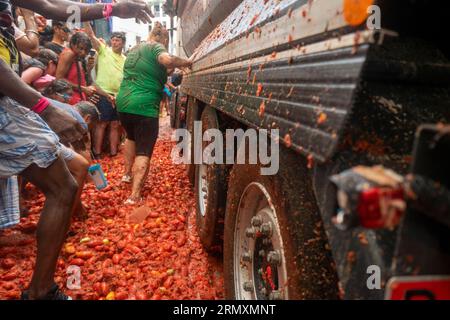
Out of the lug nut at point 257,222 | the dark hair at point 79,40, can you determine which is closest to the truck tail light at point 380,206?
the lug nut at point 257,222

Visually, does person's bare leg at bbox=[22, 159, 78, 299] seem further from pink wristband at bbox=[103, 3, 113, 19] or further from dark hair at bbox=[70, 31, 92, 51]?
dark hair at bbox=[70, 31, 92, 51]

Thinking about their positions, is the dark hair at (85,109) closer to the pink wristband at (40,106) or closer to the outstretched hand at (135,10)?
the outstretched hand at (135,10)

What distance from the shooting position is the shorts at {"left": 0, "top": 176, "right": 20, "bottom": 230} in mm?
2146

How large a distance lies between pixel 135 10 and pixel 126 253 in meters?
2.22

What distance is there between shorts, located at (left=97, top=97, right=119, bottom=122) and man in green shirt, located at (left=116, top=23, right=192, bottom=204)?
2.09 m

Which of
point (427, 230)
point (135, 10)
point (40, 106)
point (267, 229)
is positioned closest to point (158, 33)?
point (135, 10)

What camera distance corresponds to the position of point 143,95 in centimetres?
389

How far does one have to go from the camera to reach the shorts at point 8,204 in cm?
215

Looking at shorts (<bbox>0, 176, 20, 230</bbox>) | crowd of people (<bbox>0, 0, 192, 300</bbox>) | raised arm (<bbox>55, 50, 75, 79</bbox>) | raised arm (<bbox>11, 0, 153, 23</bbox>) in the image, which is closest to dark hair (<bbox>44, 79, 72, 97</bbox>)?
crowd of people (<bbox>0, 0, 192, 300</bbox>)

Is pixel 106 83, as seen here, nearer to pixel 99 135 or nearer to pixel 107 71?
pixel 107 71

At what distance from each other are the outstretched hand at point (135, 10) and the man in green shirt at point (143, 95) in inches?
30.3

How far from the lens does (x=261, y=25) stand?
1.35 meters

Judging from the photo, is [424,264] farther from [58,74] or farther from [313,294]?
[58,74]
